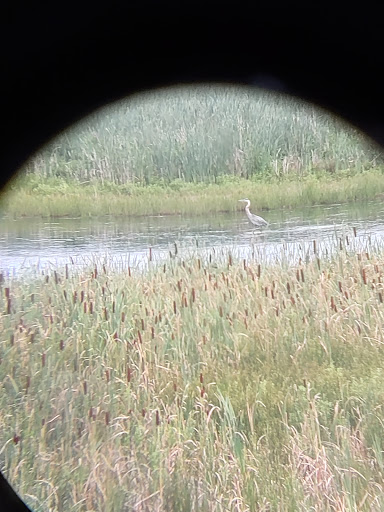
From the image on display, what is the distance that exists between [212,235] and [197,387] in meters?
0.54

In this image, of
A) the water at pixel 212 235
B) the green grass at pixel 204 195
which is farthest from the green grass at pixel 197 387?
the green grass at pixel 204 195

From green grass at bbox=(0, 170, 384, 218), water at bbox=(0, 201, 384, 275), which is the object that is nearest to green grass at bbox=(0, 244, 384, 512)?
water at bbox=(0, 201, 384, 275)

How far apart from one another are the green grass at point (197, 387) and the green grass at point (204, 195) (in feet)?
0.69

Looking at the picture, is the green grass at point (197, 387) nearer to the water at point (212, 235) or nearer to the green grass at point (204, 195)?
the water at point (212, 235)

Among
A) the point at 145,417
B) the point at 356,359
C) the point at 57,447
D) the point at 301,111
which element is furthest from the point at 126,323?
the point at 301,111

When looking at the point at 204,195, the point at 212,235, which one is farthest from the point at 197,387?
the point at 204,195

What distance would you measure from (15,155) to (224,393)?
3.25 feet

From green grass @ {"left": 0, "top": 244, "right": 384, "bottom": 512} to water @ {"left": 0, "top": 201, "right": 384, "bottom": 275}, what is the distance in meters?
0.06

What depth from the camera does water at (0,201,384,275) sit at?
2178 millimetres

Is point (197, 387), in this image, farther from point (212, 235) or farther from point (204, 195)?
point (204, 195)

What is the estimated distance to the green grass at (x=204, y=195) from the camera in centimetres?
220

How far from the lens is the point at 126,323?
2098 millimetres

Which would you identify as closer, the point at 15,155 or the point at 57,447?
the point at 15,155

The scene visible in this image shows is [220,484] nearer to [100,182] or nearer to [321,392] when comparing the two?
[321,392]
